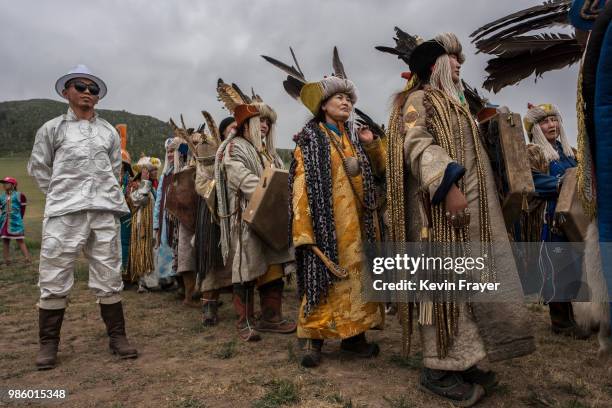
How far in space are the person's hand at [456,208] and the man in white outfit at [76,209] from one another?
2.56 meters

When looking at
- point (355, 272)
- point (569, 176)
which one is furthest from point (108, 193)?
point (569, 176)

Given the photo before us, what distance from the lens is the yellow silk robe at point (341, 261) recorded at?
314 cm

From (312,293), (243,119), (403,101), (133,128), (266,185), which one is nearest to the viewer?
(403,101)

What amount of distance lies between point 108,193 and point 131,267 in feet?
12.5

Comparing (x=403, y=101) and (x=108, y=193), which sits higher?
(x=403, y=101)

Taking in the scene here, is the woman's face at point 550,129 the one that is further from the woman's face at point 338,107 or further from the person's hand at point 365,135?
the woman's face at point 338,107

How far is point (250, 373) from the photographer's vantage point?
3.11m

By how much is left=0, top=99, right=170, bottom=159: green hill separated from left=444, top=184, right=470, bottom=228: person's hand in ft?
167

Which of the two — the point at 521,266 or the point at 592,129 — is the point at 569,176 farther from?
the point at 592,129

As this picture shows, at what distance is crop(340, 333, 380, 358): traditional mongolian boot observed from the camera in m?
3.39

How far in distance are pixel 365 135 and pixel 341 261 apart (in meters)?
1.07

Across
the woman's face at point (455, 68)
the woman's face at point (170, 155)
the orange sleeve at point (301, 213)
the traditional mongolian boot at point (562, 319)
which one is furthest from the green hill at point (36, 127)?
the woman's face at point (455, 68)

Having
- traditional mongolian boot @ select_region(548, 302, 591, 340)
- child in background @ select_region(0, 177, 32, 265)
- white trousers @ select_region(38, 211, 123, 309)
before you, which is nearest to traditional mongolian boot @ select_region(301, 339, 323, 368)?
white trousers @ select_region(38, 211, 123, 309)

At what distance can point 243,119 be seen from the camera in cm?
447
